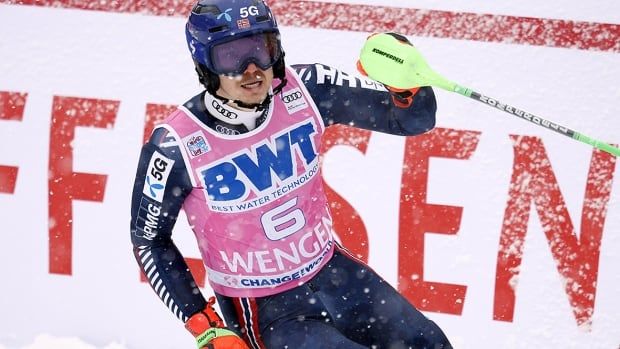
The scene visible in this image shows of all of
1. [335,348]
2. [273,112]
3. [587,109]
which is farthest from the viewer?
[587,109]

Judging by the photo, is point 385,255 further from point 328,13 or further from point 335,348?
point 335,348

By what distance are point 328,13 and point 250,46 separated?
1.62 m

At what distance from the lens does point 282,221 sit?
334cm

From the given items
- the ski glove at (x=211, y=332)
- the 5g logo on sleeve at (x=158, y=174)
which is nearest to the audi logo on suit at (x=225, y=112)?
the 5g logo on sleeve at (x=158, y=174)

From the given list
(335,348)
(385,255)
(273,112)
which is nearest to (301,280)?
(335,348)

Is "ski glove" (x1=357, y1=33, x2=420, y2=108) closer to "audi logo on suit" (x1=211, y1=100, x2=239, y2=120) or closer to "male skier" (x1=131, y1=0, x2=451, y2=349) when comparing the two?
"male skier" (x1=131, y1=0, x2=451, y2=349)

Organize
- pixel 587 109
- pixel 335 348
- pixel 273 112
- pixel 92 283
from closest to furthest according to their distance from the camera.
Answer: pixel 335 348
pixel 273 112
pixel 587 109
pixel 92 283

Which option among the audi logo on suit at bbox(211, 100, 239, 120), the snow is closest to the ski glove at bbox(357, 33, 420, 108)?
the audi logo on suit at bbox(211, 100, 239, 120)

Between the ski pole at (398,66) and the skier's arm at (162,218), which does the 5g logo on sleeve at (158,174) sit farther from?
the ski pole at (398,66)

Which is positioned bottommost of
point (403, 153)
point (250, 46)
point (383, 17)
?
point (403, 153)

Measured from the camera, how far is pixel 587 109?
4.53 metres

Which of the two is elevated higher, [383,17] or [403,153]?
[383,17]

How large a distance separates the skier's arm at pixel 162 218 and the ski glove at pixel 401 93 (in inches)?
28.5

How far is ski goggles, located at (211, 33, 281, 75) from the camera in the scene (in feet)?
10.2
